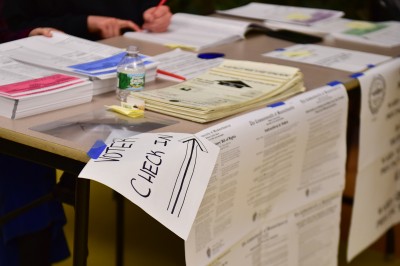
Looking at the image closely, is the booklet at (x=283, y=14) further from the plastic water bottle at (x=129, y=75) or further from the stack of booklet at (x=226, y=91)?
the plastic water bottle at (x=129, y=75)

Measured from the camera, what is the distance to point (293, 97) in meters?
1.94

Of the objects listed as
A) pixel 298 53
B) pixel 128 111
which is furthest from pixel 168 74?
pixel 298 53

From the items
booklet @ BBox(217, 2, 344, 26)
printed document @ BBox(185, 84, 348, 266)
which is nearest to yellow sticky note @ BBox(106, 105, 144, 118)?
printed document @ BBox(185, 84, 348, 266)

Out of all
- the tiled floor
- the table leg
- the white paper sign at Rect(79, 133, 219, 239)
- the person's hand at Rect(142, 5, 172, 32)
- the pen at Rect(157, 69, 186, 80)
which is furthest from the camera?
the tiled floor

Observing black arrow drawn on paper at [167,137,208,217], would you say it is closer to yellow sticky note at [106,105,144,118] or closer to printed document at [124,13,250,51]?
yellow sticky note at [106,105,144,118]

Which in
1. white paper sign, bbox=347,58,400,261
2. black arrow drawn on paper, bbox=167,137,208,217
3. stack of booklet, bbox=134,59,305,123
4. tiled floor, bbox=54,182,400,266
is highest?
stack of booklet, bbox=134,59,305,123

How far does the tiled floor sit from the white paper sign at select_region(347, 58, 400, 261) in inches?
14.3

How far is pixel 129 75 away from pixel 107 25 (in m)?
0.75

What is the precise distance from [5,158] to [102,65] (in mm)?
388

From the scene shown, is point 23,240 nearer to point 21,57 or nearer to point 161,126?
point 21,57

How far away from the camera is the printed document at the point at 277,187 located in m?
1.68

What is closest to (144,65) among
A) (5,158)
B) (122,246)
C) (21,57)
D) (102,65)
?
(102,65)

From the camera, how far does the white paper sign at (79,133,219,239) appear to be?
4.69 ft

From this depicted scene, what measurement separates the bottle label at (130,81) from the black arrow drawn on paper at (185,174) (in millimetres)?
326
